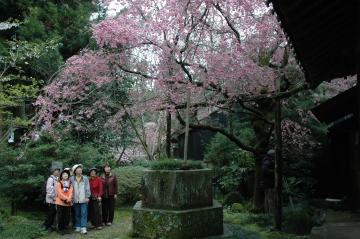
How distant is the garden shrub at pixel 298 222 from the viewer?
35.0ft

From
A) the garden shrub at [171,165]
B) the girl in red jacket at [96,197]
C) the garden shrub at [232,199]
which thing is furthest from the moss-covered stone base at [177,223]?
the garden shrub at [232,199]

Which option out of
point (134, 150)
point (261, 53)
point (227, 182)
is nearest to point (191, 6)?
point (261, 53)

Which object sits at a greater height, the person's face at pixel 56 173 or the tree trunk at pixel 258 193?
the person's face at pixel 56 173

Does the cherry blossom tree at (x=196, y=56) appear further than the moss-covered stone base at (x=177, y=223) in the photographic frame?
Yes

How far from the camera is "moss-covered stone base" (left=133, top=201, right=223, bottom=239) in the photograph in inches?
327

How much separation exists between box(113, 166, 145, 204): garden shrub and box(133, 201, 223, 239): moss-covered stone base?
24.6 ft

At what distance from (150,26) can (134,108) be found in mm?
3043

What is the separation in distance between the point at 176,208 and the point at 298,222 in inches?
164

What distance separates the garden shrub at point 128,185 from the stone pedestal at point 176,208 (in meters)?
7.48

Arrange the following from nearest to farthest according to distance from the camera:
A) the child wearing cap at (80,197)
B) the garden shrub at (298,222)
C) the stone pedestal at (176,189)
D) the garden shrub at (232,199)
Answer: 1. the stone pedestal at (176,189)
2. the garden shrub at (298,222)
3. the child wearing cap at (80,197)
4. the garden shrub at (232,199)

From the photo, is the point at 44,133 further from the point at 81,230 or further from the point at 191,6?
the point at 191,6

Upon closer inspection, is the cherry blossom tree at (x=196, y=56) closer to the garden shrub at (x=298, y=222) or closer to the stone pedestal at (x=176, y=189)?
the garden shrub at (x=298, y=222)

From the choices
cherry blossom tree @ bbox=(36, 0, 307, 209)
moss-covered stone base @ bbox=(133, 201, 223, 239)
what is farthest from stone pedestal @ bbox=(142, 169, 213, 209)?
cherry blossom tree @ bbox=(36, 0, 307, 209)

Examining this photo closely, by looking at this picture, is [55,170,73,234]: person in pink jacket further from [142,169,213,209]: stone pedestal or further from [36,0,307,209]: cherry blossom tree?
[142,169,213,209]: stone pedestal
